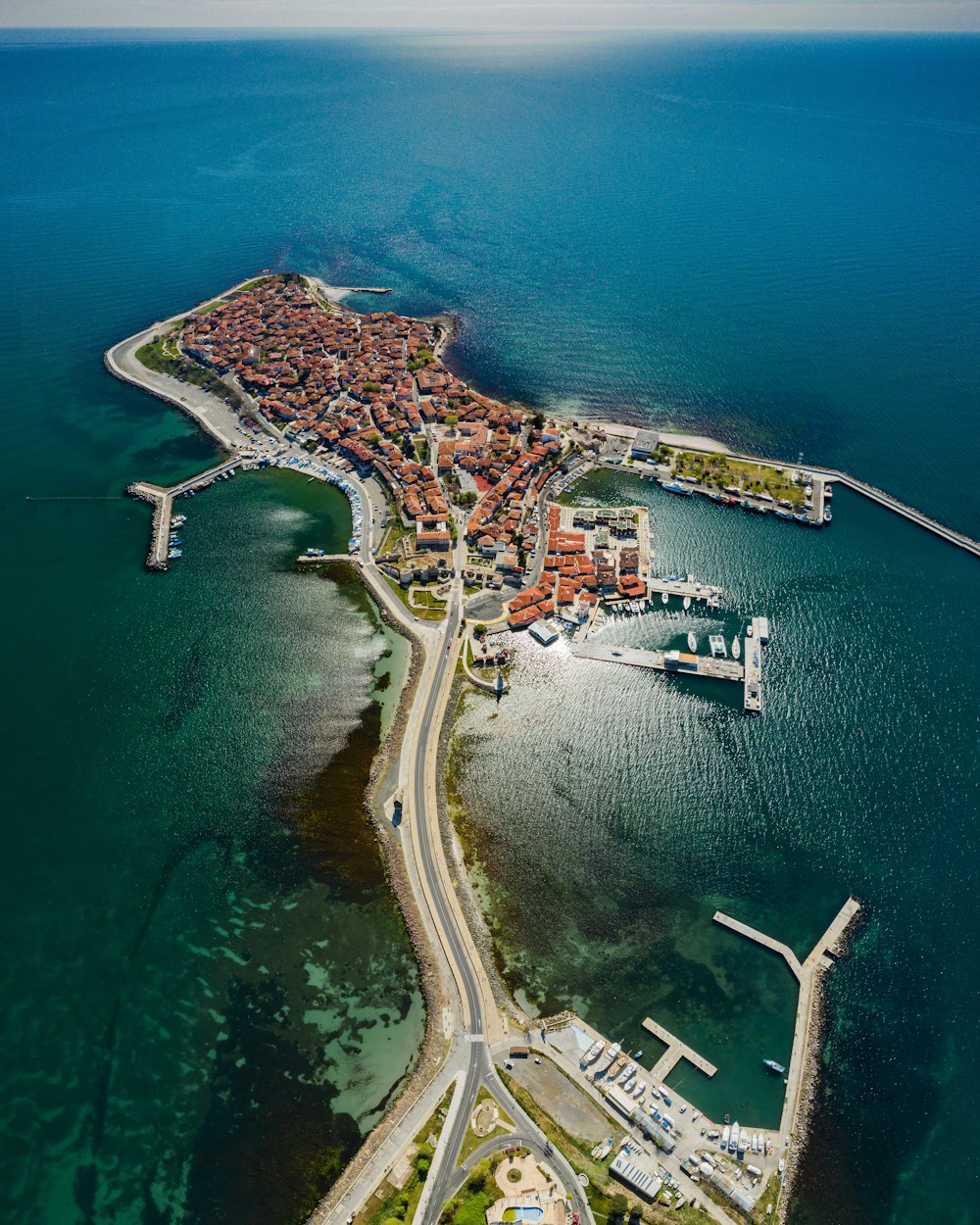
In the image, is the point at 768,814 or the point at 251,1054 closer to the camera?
the point at 251,1054

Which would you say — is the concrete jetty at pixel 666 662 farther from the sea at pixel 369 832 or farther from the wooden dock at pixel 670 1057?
the wooden dock at pixel 670 1057

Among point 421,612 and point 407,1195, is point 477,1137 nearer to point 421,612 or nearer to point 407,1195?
point 407,1195

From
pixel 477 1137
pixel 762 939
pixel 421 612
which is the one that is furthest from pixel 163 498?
pixel 762 939

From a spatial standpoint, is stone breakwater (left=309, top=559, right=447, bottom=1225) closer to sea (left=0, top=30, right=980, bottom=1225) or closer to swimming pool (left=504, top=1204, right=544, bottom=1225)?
sea (left=0, top=30, right=980, bottom=1225)

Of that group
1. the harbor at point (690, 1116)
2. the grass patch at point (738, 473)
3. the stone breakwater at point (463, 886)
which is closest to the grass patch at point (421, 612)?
the stone breakwater at point (463, 886)

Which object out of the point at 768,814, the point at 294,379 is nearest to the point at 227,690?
the point at 768,814

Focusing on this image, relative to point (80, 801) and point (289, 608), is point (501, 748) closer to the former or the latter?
point (289, 608)

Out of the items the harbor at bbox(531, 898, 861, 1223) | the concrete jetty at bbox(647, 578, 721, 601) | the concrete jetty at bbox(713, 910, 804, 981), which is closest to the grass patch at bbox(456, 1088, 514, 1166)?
the harbor at bbox(531, 898, 861, 1223)
